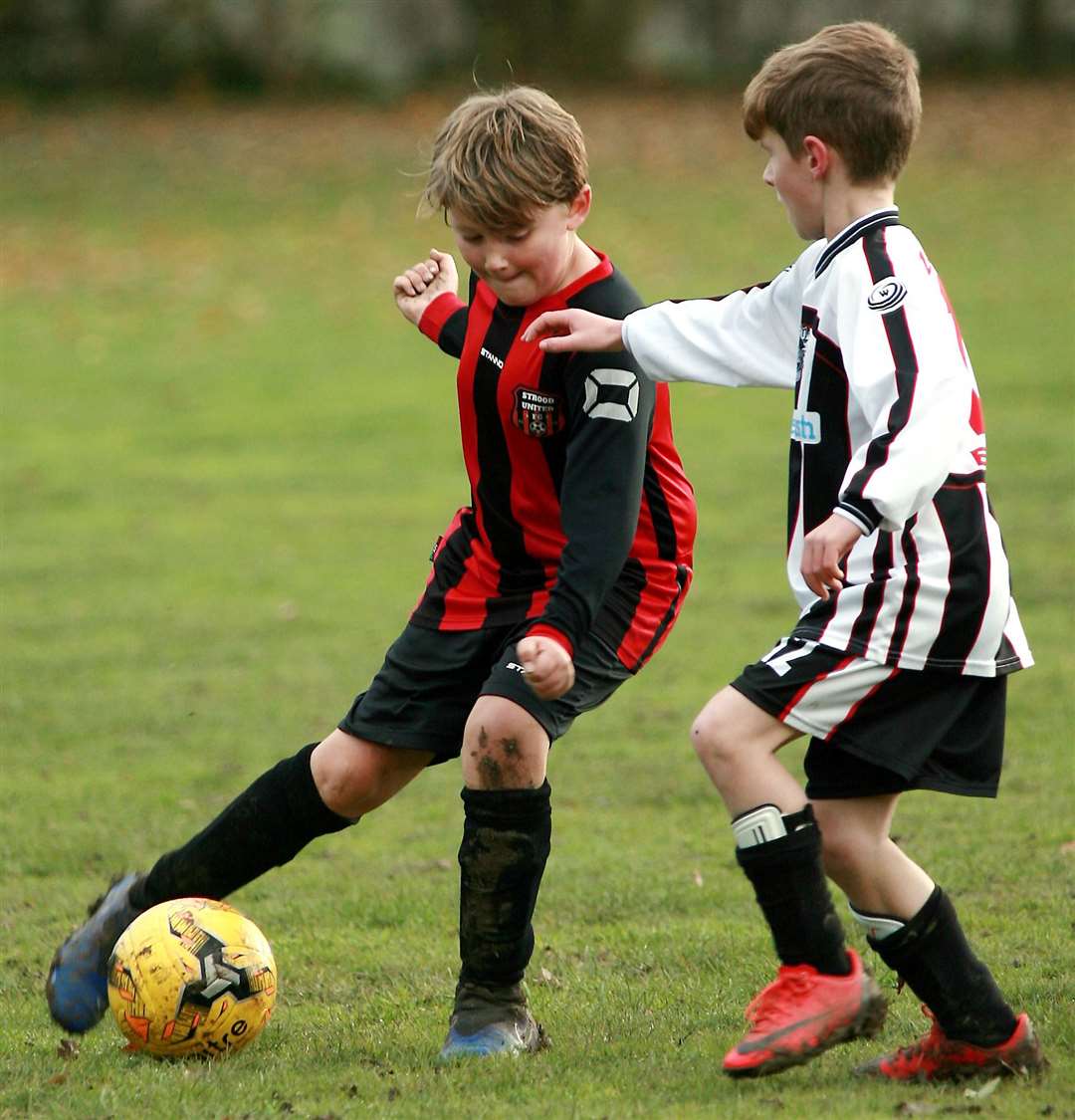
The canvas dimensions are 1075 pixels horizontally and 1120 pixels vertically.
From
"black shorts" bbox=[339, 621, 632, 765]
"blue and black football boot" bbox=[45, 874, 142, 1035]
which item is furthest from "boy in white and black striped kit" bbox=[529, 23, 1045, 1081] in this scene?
"blue and black football boot" bbox=[45, 874, 142, 1035]

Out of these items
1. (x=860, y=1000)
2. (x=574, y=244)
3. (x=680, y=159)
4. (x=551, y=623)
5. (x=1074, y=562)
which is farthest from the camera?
(x=680, y=159)

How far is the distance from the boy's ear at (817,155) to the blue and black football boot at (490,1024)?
1731 mm

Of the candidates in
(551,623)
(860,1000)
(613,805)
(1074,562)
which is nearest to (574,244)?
(551,623)

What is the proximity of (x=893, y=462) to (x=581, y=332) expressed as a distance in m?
0.79

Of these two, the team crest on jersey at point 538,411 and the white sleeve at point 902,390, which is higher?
the white sleeve at point 902,390

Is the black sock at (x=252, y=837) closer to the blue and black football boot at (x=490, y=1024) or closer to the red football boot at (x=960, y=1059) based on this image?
the blue and black football boot at (x=490, y=1024)

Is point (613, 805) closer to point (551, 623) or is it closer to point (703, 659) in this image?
point (703, 659)

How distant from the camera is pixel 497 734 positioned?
370 centimetres

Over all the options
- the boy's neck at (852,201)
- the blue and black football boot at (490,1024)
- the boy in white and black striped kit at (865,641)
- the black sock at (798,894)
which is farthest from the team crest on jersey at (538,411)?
the blue and black football boot at (490,1024)

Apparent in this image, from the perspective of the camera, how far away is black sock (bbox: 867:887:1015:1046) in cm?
345

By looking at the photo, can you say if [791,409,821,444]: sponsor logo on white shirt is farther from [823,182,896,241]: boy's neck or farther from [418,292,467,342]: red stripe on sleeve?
[418,292,467,342]: red stripe on sleeve

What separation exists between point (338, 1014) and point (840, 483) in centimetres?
167

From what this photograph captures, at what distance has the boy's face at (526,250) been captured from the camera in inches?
150

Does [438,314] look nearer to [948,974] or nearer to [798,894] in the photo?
[798,894]
